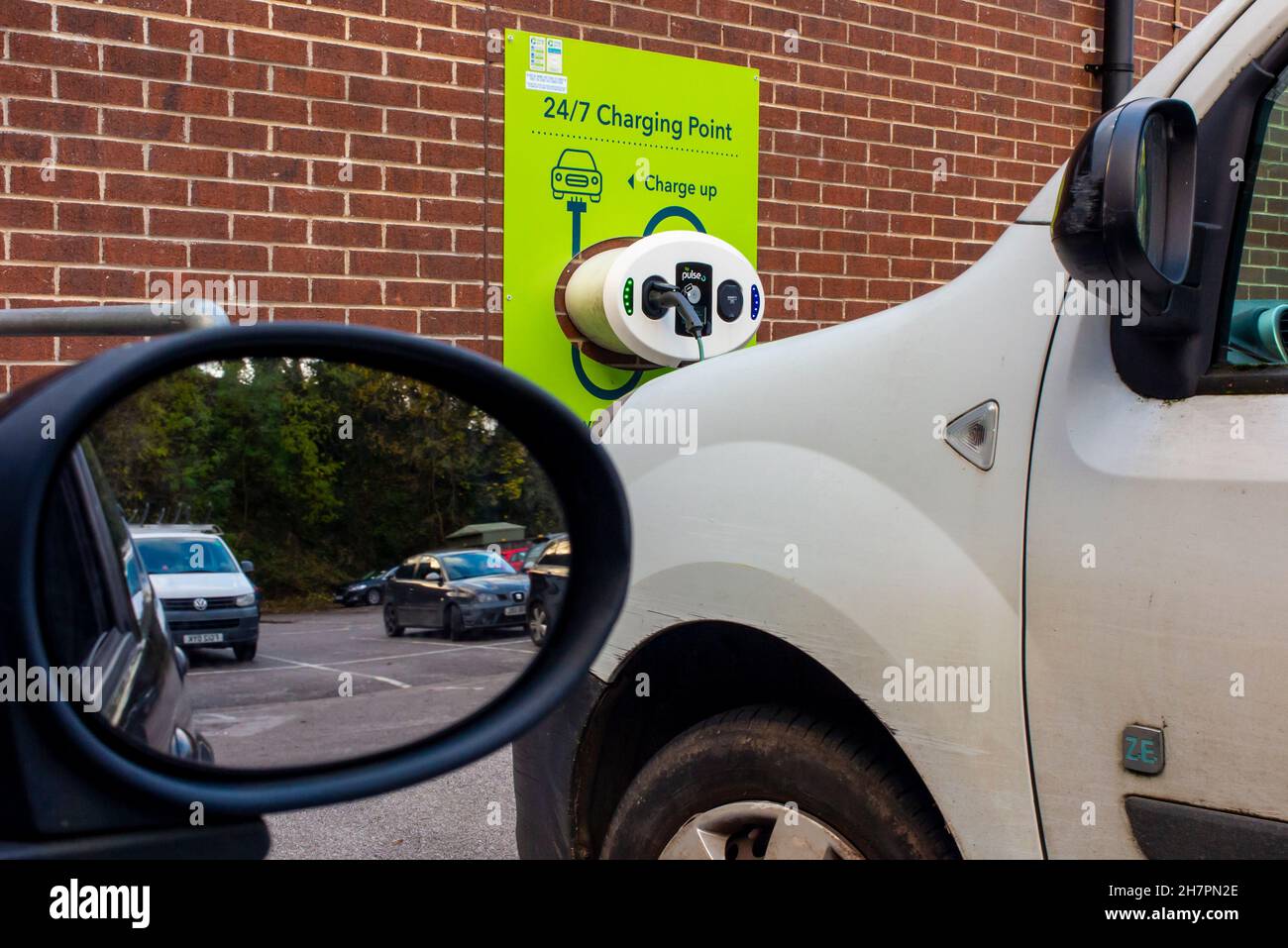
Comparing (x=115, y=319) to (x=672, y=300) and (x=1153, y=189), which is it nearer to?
(x=1153, y=189)

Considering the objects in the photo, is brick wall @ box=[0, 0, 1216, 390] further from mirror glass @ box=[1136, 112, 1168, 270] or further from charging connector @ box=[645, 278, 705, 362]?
mirror glass @ box=[1136, 112, 1168, 270]

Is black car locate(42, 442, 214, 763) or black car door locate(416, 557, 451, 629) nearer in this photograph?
black car locate(42, 442, 214, 763)

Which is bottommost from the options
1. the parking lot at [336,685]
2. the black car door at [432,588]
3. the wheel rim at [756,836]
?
the wheel rim at [756,836]

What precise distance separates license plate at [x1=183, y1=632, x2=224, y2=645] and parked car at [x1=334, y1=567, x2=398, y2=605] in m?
0.09

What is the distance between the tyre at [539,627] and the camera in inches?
43.3

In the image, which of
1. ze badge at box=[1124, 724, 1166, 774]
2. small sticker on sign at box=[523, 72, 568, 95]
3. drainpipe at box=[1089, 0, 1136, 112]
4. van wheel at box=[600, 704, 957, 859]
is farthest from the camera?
drainpipe at box=[1089, 0, 1136, 112]

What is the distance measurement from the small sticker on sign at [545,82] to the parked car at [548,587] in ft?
15.0

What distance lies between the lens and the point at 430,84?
202 inches

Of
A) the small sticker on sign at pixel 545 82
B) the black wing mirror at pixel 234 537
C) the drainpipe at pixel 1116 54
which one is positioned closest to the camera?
the black wing mirror at pixel 234 537

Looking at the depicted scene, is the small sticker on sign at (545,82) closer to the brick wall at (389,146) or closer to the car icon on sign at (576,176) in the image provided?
the brick wall at (389,146)

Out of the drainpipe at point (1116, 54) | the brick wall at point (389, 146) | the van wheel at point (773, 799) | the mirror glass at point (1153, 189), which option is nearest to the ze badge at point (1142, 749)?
the van wheel at point (773, 799)

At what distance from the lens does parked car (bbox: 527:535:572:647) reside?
1.09 metres
